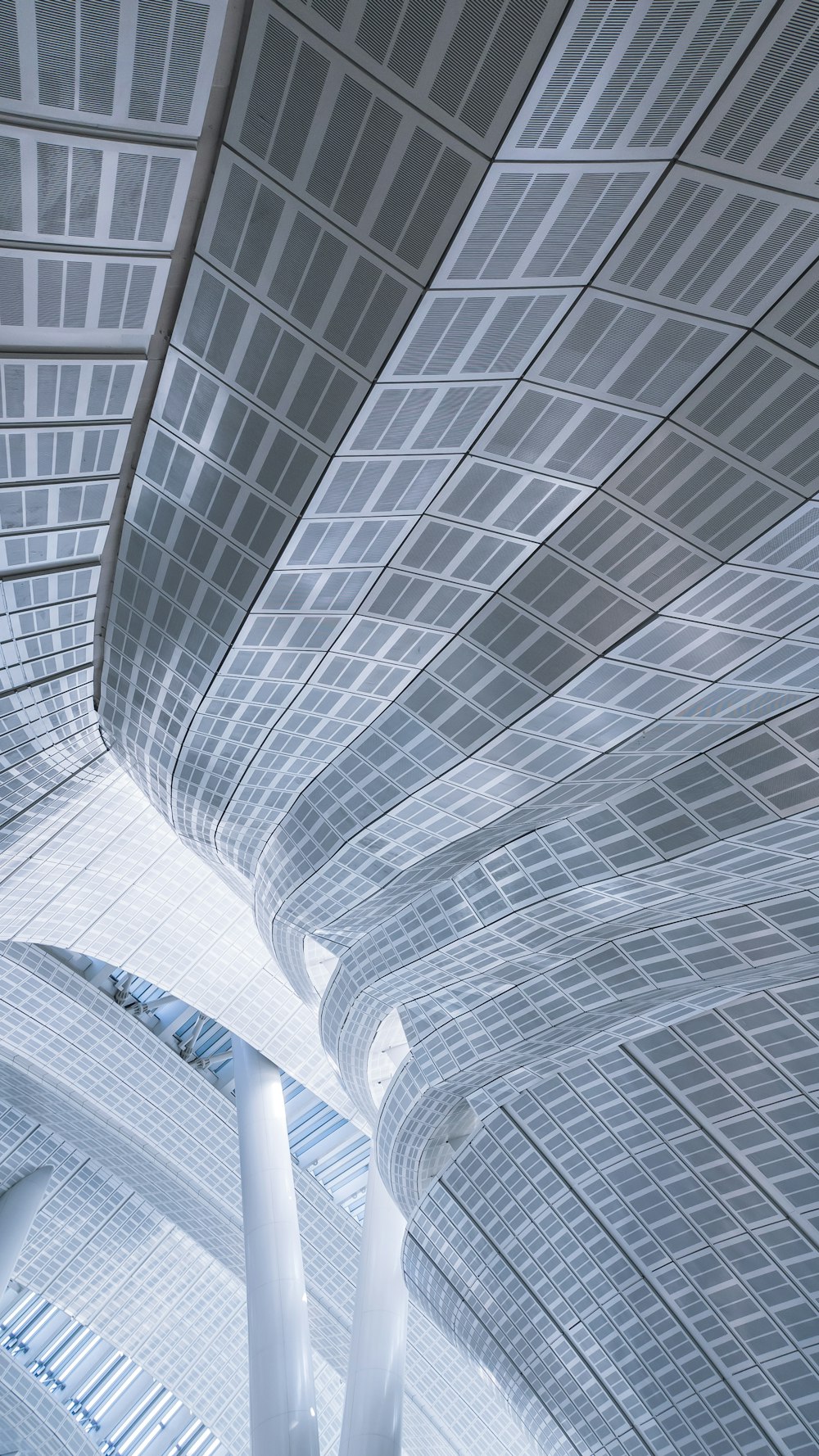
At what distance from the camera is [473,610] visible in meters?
13.7

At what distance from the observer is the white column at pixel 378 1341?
2480cm

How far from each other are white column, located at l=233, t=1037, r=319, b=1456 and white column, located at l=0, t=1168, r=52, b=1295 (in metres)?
18.7

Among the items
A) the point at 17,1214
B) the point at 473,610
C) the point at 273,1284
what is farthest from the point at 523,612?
the point at 17,1214

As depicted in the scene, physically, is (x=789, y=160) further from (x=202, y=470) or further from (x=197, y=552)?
(x=197, y=552)

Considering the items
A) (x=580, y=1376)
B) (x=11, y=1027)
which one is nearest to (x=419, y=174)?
(x=580, y=1376)

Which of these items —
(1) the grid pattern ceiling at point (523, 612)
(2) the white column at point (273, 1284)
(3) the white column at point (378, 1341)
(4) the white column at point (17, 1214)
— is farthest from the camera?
(4) the white column at point (17, 1214)

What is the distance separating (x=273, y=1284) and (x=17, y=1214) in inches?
967

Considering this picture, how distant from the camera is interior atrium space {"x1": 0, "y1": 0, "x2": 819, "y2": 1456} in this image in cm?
758

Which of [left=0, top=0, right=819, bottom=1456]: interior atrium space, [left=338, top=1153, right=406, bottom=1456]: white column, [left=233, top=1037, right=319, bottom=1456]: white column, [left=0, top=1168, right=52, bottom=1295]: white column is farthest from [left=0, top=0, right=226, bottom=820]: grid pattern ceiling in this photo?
[left=0, top=1168, right=52, bottom=1295]: white column

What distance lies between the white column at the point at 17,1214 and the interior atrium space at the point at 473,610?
2100 cm

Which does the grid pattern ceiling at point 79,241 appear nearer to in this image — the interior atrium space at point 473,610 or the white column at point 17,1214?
the interior atrium space at point 473,610

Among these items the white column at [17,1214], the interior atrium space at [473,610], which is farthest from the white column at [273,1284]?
the white column at [17,1214]

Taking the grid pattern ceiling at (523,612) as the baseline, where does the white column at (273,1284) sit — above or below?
below

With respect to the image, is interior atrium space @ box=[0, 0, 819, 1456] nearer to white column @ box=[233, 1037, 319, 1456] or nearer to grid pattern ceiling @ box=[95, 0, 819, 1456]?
grid pattern ceiling @ box=[95, 0, 819, 1456]
